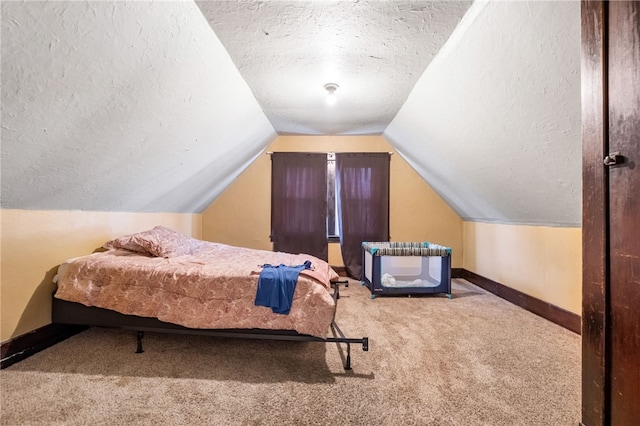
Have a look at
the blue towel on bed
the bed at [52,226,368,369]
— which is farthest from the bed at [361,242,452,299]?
the blue towel on bed

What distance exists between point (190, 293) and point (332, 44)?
78.5 inches

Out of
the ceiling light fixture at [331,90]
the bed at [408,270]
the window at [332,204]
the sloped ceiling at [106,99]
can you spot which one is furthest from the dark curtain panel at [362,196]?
the sloped ceiling at [106,99]

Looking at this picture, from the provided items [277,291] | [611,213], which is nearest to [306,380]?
[277,291]

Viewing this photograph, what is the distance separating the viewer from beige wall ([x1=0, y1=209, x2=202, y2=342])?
1881mm

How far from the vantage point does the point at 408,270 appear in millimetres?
3652

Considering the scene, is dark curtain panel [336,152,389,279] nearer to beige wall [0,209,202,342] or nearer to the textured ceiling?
the textured ceiling

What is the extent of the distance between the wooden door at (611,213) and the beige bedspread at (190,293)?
1.30 m

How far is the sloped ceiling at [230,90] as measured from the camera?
1.34m

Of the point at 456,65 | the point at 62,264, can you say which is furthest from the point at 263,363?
the point at 456,65

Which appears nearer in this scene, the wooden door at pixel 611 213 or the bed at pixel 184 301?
the wooden door at pixel 611 213

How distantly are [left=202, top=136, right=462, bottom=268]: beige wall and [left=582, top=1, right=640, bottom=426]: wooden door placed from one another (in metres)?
3.60

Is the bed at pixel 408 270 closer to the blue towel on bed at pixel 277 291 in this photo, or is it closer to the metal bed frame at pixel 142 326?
the metal bed frame at pixel 142 326

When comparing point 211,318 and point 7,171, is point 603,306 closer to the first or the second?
point 211,318

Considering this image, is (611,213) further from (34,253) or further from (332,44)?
(34,253)
